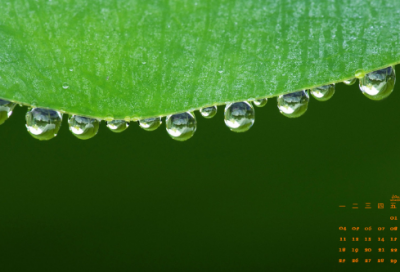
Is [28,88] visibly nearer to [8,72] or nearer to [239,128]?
[8,72]

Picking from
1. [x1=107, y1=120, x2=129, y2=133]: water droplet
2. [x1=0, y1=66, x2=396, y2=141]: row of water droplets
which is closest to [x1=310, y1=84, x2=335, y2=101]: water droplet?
[x1=0, y1=66, x2=396, y2=141]: row of water droplets

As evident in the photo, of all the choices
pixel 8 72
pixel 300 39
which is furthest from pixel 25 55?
pixel 300 39

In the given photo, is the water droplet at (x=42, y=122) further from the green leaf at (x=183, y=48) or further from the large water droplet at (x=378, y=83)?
the large water droplet at (x=378, y=83)

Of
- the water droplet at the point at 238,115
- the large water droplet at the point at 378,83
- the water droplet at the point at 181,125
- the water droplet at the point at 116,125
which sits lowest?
the water droplet at the point at 116,125

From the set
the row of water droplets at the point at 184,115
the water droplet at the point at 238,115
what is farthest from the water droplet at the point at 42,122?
the water droplet at the point at 238,115

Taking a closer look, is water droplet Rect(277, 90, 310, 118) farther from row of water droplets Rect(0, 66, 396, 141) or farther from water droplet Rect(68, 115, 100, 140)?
water droplet Rect(68, 115, 100, 140)

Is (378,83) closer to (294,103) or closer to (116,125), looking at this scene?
(294,103)
